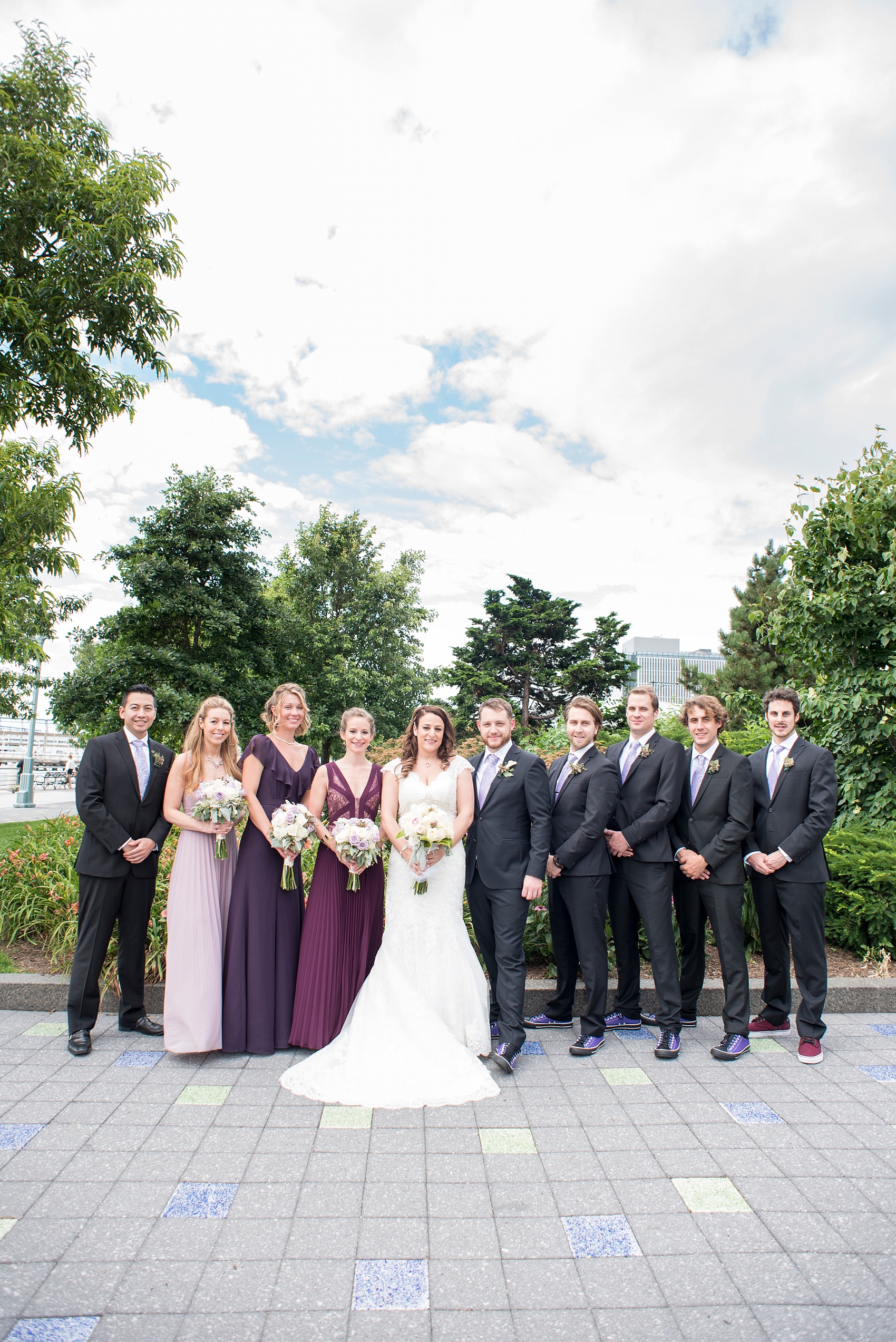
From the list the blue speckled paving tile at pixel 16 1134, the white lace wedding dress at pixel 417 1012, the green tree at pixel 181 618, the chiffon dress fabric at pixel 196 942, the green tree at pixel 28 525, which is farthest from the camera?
the green tree at pixel 181 618

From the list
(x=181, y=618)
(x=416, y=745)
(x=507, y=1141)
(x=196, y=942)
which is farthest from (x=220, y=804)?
(x=181, y=618)

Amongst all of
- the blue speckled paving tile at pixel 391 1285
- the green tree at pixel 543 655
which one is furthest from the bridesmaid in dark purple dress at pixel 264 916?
the green tree at pixel 543 655

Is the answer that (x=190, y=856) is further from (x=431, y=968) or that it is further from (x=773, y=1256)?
(x=773, y=1256)

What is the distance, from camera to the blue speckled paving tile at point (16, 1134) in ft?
12.0

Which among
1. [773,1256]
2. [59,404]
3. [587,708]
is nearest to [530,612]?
[59,404]

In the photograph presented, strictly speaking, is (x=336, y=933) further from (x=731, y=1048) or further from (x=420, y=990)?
(x=731, y=1048)

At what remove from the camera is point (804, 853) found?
5.01m

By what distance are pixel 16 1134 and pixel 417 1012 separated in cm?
219

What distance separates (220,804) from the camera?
488 cm

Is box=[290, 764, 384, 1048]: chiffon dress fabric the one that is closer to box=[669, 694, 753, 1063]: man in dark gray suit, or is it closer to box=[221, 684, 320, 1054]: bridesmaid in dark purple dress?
box=[221, 684, 320, 1054]: bridesmaid in dark purple dress

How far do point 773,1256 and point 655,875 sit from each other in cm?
236

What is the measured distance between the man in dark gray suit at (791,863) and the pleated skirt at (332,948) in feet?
8.59

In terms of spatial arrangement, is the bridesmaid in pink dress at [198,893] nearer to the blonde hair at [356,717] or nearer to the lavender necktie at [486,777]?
the blonde hair at [356,717]

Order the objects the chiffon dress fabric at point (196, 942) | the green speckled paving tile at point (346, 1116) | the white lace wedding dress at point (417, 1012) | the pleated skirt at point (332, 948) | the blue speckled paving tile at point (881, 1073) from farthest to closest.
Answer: the pleated skirt at point (332, 948), the chiffon dress fabric at point (196, 942), the blue speckled paving tile at point (881, 1073), the white lace wedding dress at point (417, 1012), the green speckled paving tile at point (346, 1116)
